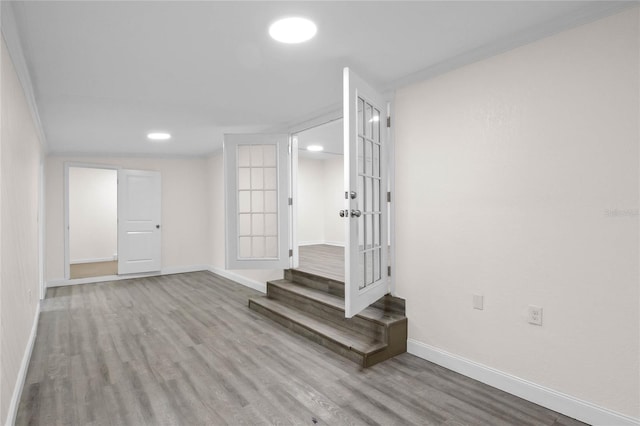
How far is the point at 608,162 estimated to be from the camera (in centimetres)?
192

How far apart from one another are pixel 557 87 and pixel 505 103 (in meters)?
0.30

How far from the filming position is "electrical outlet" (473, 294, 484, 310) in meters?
2.49

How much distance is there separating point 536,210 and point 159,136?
15.3ft

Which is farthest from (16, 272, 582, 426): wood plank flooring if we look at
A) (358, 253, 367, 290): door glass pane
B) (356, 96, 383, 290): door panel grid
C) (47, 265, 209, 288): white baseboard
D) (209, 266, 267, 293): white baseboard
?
(47, 265, 209, 288): white baseboard

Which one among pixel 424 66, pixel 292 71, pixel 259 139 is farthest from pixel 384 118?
pixel 259 139

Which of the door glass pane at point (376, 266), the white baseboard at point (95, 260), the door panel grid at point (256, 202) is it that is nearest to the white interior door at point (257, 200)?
the door panel grid at point (256, 202)

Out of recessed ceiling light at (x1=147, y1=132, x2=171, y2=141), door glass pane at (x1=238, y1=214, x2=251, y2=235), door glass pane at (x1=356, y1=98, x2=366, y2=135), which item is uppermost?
recessed ceiling light at (x1=147, y1=132, x2=171, y2=141)

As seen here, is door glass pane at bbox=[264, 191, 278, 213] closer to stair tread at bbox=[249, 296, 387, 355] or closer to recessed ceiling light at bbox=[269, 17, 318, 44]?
stair tread at bbox=[249, 296, 387, 355]

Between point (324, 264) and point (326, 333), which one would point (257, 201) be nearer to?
point (324, 264)

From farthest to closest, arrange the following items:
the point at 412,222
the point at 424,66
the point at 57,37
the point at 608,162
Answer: the point at 412,222 < the point at 424,66 < the point at 57,37 < the point at 608,162

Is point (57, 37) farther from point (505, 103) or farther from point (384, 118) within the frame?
point (505, 103)

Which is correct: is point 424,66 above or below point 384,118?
above

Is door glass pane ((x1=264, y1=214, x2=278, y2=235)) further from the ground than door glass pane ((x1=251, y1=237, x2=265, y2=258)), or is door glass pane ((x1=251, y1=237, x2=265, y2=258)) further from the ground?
Answer: door glass pane ((x1=264, y1=214, x2=278, y2=235))

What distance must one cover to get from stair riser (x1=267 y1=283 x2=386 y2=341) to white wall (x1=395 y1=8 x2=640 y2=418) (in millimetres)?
316
